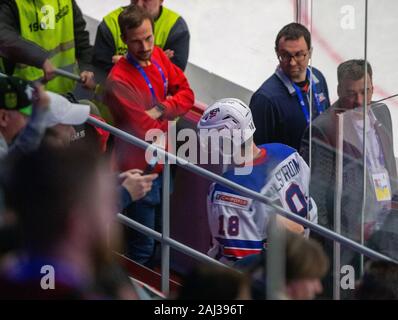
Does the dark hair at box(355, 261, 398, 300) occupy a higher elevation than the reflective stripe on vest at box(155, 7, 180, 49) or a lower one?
lower

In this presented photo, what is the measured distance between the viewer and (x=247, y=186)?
4.88 m

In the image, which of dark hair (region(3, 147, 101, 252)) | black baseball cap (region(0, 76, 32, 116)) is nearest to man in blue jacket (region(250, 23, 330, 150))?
black baseball cap (region(0, 76, 32, 116))

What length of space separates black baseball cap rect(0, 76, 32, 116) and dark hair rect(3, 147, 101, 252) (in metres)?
0.79

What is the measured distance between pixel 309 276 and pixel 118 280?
0.71 metres

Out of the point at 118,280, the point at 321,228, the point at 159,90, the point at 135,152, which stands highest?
the point at 159,90

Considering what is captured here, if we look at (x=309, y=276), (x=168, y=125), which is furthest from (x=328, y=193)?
(x=309, y=276)

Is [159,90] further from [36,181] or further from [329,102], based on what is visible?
[36,181]

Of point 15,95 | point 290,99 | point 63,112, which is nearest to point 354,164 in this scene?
point 290,99

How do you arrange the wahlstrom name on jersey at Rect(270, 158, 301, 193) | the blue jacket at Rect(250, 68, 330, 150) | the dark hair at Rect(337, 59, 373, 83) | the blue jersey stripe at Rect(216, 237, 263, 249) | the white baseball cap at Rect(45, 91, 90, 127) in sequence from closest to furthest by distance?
the white baseball cap at Rect(45, 91, 90, 127) < the blue jersey stripe at Rect(216, 237, 263, 249) < the wahlstrom name on jersey at Rect(270, 158, 301, 193) < the dark hair at Rect(337, 59, 373, 83) < the blue jacket at Rect(250, 68, 330, 150)

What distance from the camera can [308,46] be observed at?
5410mm

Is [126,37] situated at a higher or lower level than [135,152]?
higher

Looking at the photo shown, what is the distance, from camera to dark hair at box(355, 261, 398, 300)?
13.2 ft

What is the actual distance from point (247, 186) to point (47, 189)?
195cm

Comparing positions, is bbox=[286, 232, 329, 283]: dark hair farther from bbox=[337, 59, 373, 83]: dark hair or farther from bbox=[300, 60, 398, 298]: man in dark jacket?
bbox=[337, 59, 373, 83]: dark hair
